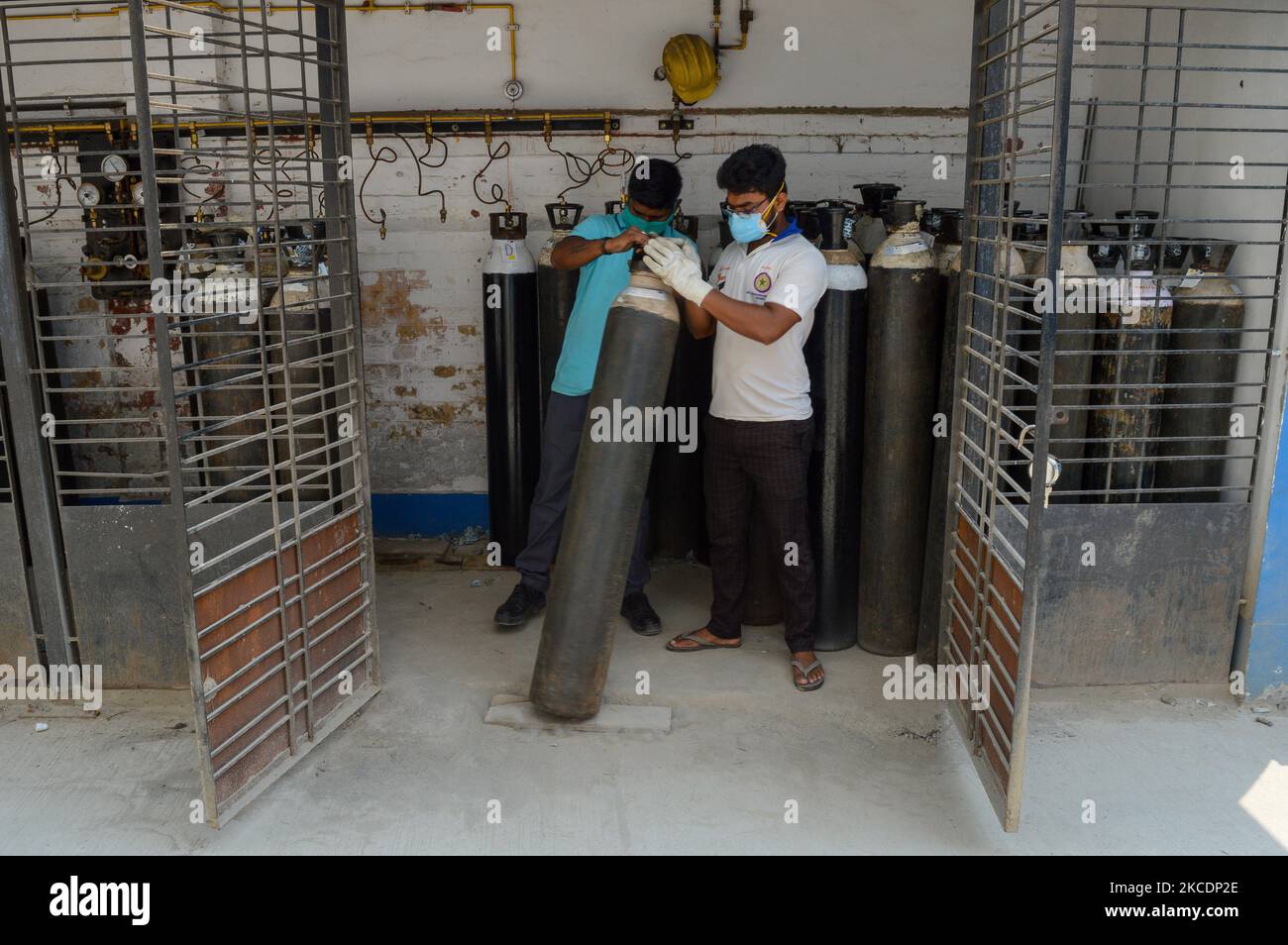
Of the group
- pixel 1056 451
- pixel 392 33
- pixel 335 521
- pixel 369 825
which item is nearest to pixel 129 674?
pixel 335 521

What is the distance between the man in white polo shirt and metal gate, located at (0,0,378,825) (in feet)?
3.64

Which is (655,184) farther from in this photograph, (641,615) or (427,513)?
(427,513)

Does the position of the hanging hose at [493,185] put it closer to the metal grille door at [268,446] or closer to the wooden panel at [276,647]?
the metal grille door at [268,446]

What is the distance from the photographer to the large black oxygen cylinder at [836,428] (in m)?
3.71

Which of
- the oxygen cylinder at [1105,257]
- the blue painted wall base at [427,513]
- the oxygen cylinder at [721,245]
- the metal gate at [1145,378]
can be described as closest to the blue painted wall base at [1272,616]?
the metal gate at [1145,378]

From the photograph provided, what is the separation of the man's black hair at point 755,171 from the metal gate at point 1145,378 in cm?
59

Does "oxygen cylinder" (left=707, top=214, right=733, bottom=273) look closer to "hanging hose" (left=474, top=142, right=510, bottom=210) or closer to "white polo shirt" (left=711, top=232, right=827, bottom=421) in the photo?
"white polo shirt" (left=711, top=232, right=827, bottom=421)

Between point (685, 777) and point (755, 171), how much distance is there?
183cm

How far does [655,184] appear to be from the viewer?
364 centimetres

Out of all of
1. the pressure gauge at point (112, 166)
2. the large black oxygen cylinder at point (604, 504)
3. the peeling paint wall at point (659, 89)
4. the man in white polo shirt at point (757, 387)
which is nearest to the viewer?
the large black oxygen cylinder at point (604, 504)

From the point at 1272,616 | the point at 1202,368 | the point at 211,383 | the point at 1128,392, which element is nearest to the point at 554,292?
the point at 211,383

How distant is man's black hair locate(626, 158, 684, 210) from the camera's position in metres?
3.64

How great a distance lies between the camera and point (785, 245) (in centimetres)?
347

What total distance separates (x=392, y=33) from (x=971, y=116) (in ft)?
8.78
